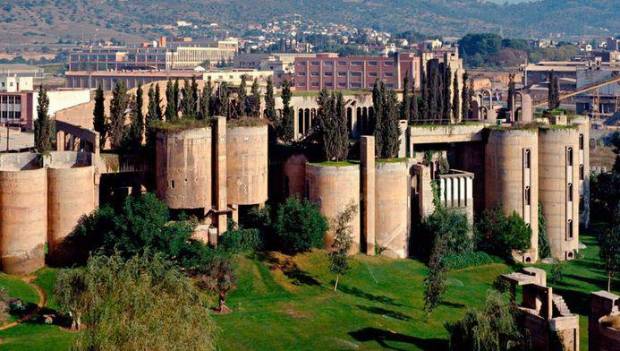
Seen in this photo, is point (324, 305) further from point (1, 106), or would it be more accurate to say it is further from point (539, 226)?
point (1, 106)

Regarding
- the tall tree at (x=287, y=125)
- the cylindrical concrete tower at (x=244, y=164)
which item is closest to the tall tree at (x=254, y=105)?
the tall tree at (x=287, y=125)

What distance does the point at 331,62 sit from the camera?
487 ft

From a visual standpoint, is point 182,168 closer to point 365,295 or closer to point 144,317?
point 365,295

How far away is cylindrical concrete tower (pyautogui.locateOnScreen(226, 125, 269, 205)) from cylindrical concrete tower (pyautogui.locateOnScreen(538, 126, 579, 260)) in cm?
1861

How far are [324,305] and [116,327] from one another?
59.4 feet

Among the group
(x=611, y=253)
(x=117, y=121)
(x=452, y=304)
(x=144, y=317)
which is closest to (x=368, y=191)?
(x=452, y=304)

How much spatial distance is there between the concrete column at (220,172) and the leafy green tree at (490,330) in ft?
55.4

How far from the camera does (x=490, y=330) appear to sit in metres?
45.8

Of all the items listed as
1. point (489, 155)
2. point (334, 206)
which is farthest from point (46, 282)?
point (489, 155)

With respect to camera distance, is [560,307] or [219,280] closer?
[560,307]

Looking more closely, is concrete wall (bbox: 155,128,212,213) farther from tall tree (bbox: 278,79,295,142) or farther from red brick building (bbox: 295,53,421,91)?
red brick building (bbox: 295,53,421,91)

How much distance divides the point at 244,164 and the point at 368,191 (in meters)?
6.90

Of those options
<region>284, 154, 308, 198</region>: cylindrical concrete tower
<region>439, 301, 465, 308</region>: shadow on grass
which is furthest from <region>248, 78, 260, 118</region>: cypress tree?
<region>439, 301, 465, 308</region>: shadow on grass

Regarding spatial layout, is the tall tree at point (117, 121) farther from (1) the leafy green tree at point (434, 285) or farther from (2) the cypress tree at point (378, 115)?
(1) the leafy green tree at point (434, 285)
